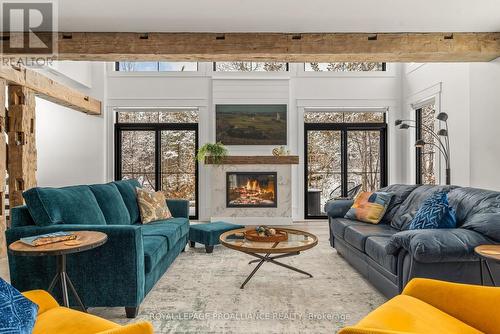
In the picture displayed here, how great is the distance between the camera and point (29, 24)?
369 cm

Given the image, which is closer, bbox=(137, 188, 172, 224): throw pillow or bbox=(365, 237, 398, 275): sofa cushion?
bbox=(365, 237, 398, 275): sofa cushion

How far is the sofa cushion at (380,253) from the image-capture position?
8.64ft

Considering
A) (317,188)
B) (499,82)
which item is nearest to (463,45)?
(499,82)

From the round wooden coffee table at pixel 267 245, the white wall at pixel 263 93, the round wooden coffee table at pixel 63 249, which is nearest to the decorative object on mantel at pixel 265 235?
the round wooden coffee table at pixel 267 245

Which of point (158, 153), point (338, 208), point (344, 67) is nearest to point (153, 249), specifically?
point (338, 208)

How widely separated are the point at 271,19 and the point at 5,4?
2.60 m

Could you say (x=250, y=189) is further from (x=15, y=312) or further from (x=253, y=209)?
(x=15, y=312)

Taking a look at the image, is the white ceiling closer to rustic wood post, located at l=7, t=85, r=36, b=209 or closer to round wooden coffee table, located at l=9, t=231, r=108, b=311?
rustic wood post, located at l=7, t=85, r=36, b=209

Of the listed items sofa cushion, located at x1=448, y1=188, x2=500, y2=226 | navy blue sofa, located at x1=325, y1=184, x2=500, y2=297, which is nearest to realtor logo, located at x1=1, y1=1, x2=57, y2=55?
navy blue sofa, located at x1=325, y1=184, x2=500, y2=297

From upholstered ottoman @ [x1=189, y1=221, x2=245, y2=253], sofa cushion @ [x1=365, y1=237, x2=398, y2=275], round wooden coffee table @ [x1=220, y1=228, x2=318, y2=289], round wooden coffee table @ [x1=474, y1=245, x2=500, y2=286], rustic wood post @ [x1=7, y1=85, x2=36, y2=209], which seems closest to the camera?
round wooden coffee table @ [x1=474, y1=245, x2=500, y2=286]

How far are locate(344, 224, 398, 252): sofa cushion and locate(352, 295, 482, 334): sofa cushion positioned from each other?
167 cm

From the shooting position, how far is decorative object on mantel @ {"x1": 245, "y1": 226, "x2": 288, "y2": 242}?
3.17m

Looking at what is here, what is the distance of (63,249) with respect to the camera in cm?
205

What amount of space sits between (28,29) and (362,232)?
4201 millimetres
